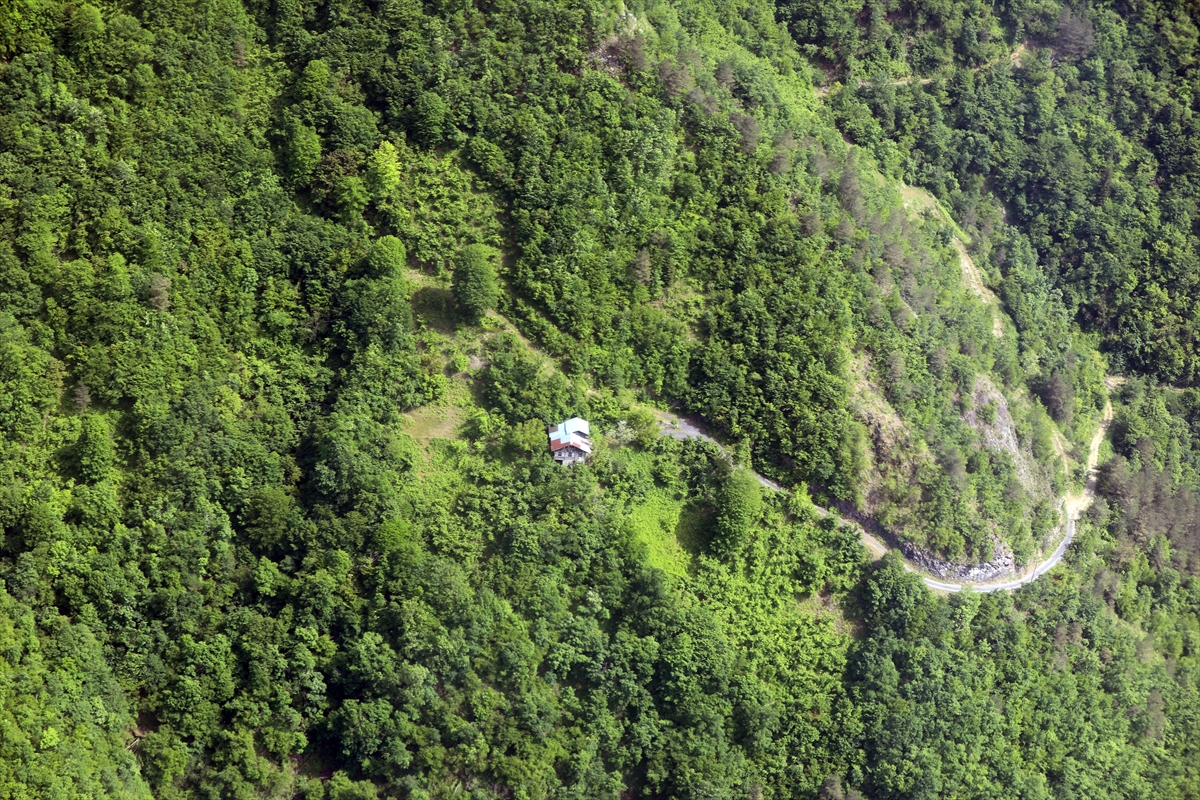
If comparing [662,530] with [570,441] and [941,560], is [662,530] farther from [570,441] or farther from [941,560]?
[941,560]

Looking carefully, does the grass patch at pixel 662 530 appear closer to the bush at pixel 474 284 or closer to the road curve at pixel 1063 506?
the road curve at pixel 1063 506

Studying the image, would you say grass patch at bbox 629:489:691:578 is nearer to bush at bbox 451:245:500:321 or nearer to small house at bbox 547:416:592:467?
small house at bbox 547:416:592:467

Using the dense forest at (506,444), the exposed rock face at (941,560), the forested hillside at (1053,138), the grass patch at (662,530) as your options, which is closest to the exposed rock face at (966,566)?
the exposed rock face at (941,560)

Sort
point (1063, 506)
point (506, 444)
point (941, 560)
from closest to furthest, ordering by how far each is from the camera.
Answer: point (506, 444) → point (941, 560) → point (1063, 506)

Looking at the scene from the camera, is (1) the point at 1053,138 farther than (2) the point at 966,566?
Yes

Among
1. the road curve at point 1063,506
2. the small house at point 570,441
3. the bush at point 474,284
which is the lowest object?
the road curve at point 1063,506

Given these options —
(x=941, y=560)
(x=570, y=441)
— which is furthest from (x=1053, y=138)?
(x=570, y=441)

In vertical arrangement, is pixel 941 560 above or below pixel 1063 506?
above
